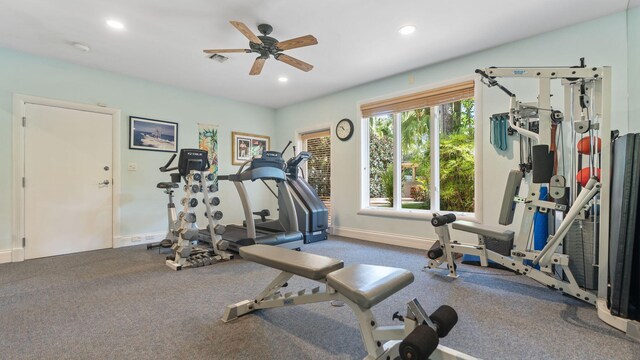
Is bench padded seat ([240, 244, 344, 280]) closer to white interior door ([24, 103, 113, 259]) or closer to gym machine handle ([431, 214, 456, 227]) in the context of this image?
gym machine handle ([431, 214, 456, 227])

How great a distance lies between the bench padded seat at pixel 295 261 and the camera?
1.48m

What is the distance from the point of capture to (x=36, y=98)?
354 centimetres

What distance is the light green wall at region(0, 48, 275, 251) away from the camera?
3385 mm

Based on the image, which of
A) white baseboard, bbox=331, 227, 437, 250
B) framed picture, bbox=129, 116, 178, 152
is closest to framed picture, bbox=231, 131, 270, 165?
framed picture, bbox=129, 116, 178, 152

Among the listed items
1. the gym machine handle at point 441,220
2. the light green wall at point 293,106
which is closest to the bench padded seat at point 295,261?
the gym machine handle at point 441,220

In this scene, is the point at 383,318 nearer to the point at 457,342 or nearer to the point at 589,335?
the point at 457,342

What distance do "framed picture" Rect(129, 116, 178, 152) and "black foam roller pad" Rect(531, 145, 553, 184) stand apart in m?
4.81

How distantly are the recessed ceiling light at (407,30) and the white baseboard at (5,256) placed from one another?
5174mm

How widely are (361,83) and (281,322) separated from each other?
3828 millimetres

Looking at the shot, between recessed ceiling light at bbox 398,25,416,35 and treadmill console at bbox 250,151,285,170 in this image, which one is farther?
treadmill console at bbox 250,151,285,170

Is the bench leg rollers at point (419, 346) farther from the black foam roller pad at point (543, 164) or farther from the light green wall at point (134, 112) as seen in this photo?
the light green wall at point (134, 112)

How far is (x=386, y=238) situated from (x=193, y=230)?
2692mm

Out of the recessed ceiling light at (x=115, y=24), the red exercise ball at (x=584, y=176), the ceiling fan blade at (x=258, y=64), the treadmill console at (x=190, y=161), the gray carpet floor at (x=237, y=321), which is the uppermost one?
the recessed ceiling light at (x=115, y=24)

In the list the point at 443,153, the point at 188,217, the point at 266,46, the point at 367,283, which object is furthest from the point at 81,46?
the point at 443,153
